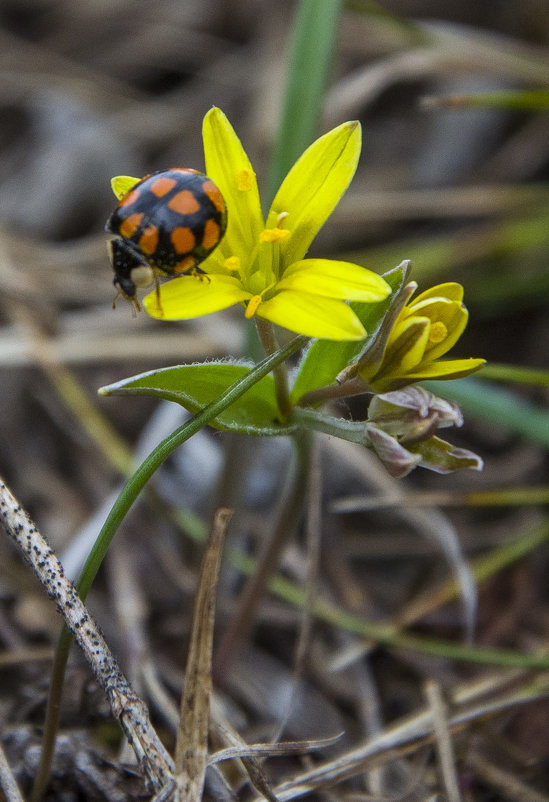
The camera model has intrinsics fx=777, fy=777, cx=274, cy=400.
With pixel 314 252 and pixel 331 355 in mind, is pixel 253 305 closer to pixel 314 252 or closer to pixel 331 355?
pixel 331 355

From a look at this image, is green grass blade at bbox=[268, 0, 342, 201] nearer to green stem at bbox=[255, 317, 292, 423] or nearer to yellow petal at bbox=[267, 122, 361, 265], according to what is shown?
yellow petal at bbox=[267, 122, 361, 265]

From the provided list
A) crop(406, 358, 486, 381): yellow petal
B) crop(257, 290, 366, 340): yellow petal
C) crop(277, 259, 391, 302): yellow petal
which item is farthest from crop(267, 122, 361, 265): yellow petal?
crop(406, 358, 486, 381): yellow petal

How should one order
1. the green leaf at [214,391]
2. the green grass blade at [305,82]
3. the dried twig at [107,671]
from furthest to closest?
the green grass blade at [305,82] → the green leaf at [214,391] → the dried twig at [107,671]

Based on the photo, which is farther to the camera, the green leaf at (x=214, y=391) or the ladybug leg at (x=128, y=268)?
the ladybug leg at (x=128, y=268)

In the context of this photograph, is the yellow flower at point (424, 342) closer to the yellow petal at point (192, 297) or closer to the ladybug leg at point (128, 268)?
the yellow petal at point (192, 297)

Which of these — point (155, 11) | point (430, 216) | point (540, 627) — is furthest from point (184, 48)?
point (540, 627)

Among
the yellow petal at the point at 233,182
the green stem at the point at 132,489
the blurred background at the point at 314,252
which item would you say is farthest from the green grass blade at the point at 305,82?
the green stem at the point at 132,489

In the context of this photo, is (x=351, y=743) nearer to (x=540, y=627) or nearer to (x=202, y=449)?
(x=540, y=627)

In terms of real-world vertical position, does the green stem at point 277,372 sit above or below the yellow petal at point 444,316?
below
